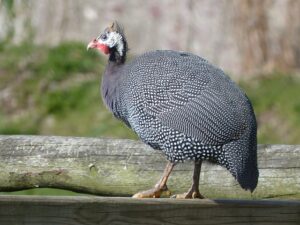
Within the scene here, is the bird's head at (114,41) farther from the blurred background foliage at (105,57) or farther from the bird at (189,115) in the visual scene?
the blurred background foliage at (105,57)

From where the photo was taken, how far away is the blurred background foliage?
912 centimetres

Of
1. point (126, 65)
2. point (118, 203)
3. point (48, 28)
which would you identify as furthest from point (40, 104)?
point (118, 203)

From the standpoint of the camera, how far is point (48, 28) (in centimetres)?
1042

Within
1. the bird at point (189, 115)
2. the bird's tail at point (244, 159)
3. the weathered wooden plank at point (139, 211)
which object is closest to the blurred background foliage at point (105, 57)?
the bird at point (189, 115)

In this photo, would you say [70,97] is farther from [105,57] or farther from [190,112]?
[190,112]

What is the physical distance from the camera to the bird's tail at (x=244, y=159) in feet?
11.8

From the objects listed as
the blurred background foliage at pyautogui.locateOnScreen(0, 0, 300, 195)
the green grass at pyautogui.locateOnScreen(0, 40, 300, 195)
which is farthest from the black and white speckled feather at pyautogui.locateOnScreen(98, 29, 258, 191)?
the blurred background foliage at pyautogui.locateOnScreen(0, 0, 300, 195)

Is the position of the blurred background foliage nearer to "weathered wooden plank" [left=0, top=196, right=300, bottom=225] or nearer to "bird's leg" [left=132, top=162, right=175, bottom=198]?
"bird's leg" [left=132, top=162, right=175, bottom=198]

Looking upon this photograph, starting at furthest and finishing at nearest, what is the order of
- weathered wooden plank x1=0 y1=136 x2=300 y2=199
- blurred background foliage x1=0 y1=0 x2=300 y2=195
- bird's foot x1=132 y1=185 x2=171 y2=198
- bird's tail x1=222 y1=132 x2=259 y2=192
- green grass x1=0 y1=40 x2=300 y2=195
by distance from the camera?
blurred background foliage x1=0 y1=0 x2=300 y2=195 < green grass x1=0 y1=40 x2=300 y2=195 < weathered wooden plank x1=0 y1=136 x2=300 y2=199 < bird's foot x1=132 y1=185 x2=171 y2=198 < bird's tail x1=222 y1=132 x2=259 y2=192

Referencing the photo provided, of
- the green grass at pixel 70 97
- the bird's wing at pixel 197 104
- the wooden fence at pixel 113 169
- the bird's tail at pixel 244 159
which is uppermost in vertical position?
the bird's wing at pixel 197 104

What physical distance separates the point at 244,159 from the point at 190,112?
0.28 metres

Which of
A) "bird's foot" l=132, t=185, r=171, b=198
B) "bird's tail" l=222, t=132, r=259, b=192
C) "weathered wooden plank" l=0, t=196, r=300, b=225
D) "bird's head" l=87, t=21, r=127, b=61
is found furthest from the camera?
"bird's head" l=87, t=21, r=127, b=61

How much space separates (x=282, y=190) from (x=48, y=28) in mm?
6588

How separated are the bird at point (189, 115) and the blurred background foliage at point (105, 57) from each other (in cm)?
485
